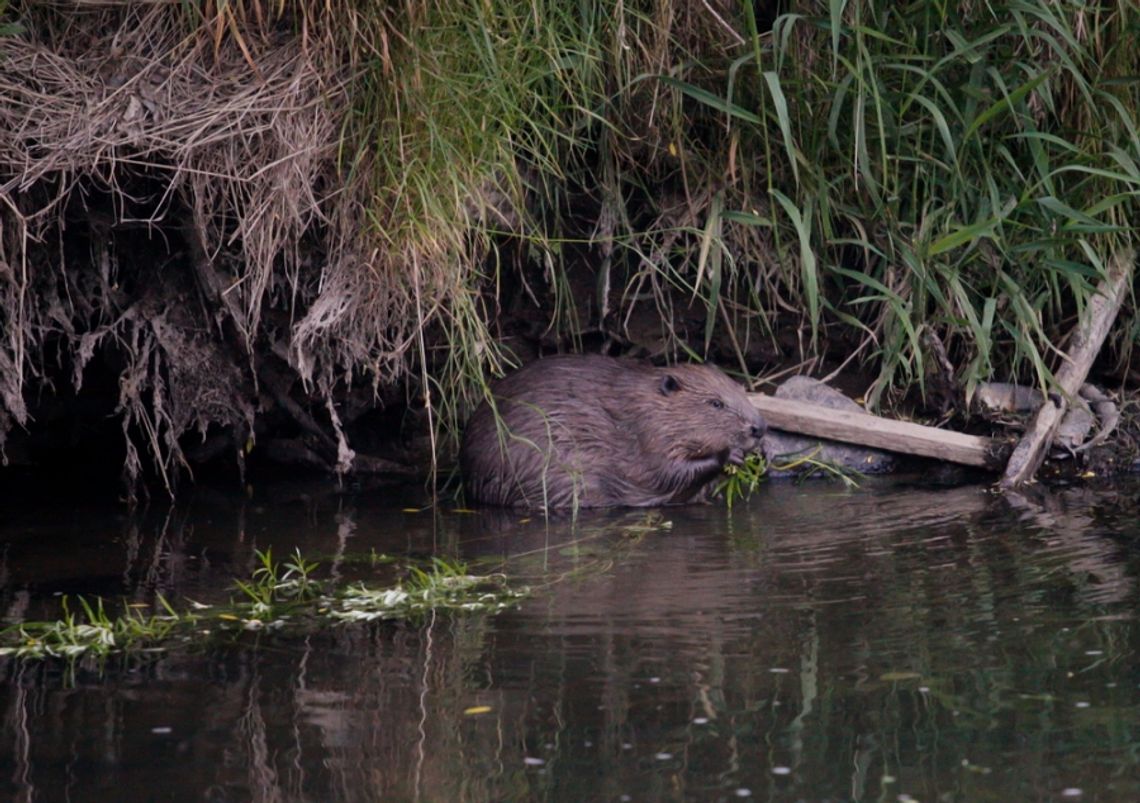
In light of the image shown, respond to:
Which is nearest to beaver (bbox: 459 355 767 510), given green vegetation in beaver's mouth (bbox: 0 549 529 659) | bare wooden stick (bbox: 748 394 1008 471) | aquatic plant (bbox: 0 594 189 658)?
bare wooden stick (bbox: 748 394 1008 471)

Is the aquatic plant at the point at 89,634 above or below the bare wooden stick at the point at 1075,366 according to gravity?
below

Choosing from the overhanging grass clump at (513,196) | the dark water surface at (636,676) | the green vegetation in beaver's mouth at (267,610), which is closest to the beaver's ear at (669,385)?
the overhanging grass clump at (513,196)

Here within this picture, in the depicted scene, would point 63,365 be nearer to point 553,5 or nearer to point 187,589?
point 187,589

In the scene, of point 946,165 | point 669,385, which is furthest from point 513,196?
point 946,165

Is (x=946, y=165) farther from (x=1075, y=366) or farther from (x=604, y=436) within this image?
(x=604, y=436)

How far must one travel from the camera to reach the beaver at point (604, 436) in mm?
5051

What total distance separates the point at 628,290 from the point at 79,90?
6.92 feet

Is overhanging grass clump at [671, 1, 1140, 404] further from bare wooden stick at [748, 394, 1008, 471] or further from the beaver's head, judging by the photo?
the beaver's head

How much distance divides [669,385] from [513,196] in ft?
2.72

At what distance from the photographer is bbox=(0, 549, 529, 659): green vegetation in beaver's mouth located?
3.32 metres

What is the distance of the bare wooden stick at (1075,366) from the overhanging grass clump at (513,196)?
0.11m

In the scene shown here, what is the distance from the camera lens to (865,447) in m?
5.57

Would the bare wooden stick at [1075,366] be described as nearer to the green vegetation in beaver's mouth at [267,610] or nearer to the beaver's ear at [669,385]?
the beaver's ear at [669,385]

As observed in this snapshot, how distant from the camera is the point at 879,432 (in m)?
5.47
